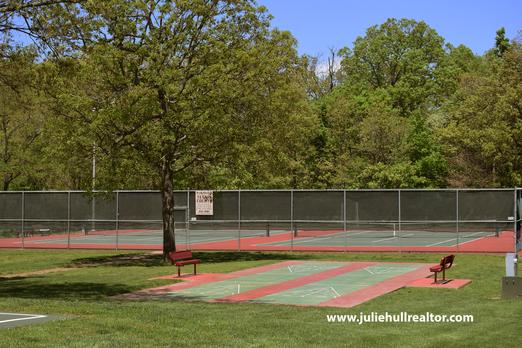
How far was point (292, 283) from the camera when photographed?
19.9 m

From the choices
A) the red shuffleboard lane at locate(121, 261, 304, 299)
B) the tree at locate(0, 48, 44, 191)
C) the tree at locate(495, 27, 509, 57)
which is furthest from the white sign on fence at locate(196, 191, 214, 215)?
the tree at locate(495, 27, 509, 57)

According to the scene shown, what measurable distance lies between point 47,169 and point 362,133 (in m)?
24.2

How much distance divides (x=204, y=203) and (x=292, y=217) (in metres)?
4.16

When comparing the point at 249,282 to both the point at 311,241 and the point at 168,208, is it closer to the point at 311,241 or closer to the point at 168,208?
the point at 168,208

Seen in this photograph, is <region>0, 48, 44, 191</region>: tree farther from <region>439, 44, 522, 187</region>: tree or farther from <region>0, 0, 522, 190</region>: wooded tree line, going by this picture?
<region>439, 44, 522, 187</region>: tree

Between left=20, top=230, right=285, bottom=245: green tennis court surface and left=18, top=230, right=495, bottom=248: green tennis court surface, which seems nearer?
left=18, top=230, right=495, bottom=248: green tennis court surface

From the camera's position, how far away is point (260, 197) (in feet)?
108

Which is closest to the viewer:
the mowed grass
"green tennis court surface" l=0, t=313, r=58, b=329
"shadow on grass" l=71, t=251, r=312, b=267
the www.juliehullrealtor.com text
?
Answer: the mowed grass

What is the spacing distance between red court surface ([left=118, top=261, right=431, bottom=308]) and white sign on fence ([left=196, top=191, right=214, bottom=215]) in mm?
7882

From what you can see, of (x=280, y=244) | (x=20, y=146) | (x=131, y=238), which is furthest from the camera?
(x=20, y=146)

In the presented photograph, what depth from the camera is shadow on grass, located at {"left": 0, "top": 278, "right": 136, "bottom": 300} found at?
56.6 ft

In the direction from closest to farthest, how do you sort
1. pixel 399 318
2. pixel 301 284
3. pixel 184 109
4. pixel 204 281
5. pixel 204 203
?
pixel 399 318 → pixel 301 284 → pixel 204 281 → pixel 184 109 → pixel 204 203

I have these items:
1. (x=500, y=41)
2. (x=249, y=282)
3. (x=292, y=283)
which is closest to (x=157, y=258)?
(x=249, y=282)

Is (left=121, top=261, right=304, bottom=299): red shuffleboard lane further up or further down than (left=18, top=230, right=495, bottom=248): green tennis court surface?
further down
